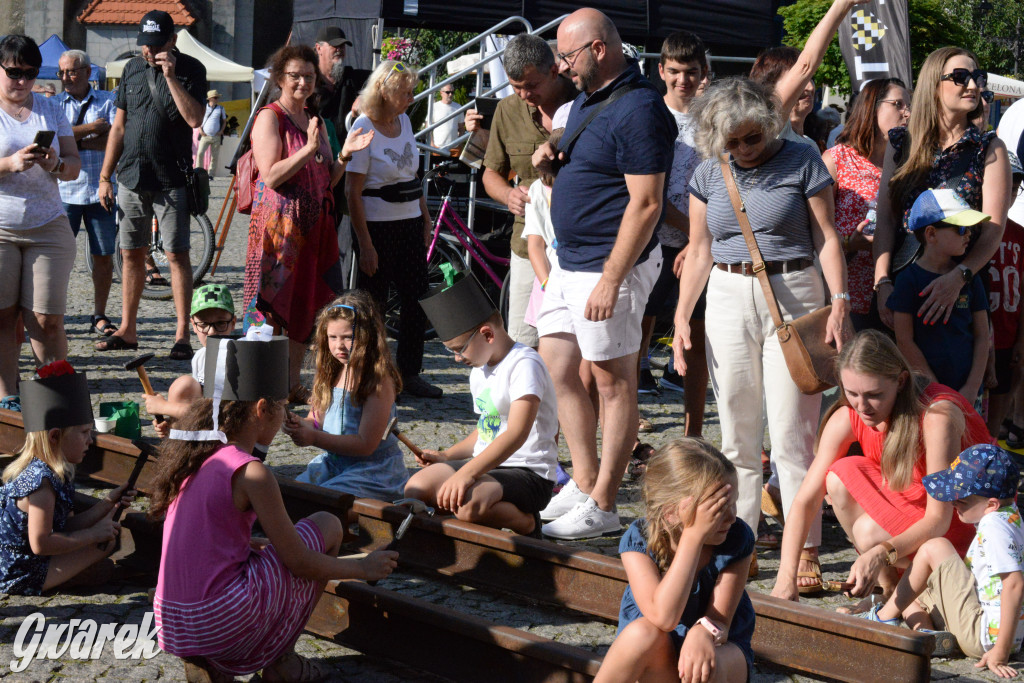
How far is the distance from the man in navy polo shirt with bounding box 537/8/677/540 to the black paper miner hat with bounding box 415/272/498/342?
19.3 inches

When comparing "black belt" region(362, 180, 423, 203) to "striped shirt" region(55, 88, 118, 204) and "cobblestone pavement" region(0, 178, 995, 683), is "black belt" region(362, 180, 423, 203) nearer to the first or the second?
"cobblestone pavement" region(0, 178, 995, 683)

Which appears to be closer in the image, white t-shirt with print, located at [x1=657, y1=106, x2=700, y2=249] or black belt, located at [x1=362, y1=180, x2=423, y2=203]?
white t-shirt with print, located at [x1=657, y1=106, x2=700, y2=249]

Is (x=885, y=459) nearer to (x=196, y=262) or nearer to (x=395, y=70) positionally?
(x=395, y=70)

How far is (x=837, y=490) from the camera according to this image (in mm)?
4277

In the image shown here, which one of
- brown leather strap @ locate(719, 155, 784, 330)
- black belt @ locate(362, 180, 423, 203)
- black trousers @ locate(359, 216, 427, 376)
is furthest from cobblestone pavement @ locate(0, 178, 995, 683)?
black belt @ locate(362, 180, 423, 203)

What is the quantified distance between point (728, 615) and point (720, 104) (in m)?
2.02

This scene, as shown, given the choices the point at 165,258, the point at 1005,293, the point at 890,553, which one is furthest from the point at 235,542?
the point at 165,258

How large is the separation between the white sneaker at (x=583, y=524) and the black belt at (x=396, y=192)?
9.24 feet

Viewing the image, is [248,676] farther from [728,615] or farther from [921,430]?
[921,430]

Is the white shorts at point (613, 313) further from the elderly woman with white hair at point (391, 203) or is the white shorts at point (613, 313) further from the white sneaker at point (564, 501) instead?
the elderly woman with white hair at point (391, 203)

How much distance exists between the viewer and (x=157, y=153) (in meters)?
8.12

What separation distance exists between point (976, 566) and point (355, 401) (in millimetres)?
2523

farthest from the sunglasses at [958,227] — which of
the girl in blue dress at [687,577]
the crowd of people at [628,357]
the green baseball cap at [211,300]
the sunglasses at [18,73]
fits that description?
the sunglasses at [18,73]

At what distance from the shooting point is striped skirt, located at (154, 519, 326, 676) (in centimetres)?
343
